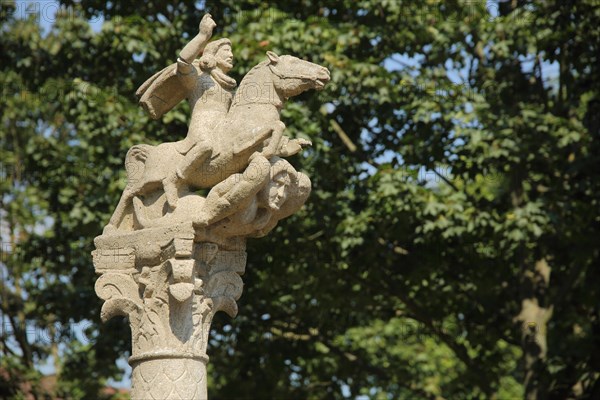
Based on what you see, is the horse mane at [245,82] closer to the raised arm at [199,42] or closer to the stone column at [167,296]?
the raised arm at [199,42]

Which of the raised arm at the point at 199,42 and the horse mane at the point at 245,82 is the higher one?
the raised arm at the point at 199,42

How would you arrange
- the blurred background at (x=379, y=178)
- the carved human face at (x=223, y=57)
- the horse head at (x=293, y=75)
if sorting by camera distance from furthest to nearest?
the blurred background at (x=379, y=178) < the carved human face at (x=223, y=57) < the horse head at (x=293, y=75)

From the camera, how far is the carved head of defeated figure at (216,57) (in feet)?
28.5

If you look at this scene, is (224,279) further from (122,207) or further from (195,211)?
(122,207)

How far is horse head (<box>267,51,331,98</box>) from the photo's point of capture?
8.46 m

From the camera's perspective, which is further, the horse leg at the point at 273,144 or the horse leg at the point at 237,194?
the horse leg at the point at 273,144

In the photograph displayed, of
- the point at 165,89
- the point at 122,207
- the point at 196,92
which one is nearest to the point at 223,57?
the point at 196,92

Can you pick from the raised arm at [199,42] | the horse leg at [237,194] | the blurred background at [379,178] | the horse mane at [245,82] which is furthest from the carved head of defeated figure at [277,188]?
the blurred background at [379,178]

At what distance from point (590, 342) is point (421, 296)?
8.57 ft

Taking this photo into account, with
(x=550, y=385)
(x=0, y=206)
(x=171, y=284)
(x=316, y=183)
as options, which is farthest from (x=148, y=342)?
(x=0, y=206)

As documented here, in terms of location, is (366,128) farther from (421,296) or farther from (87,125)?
(87,125)

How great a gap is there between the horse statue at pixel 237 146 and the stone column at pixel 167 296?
34 centimetres

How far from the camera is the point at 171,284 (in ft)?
26.1

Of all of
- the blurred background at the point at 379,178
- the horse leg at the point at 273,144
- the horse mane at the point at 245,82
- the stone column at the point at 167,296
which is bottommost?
the stone column at the point at 167,296
